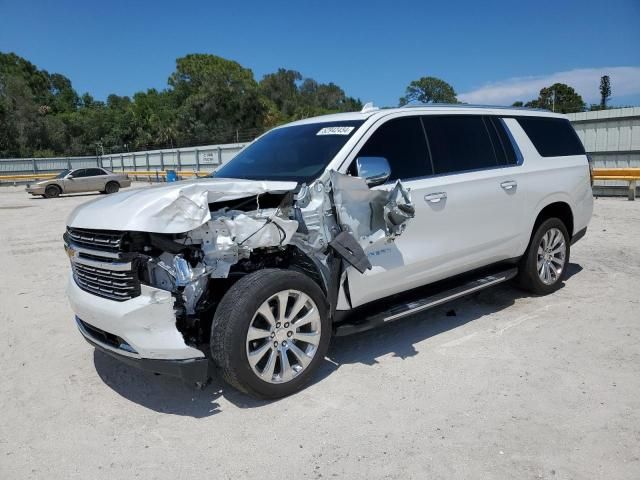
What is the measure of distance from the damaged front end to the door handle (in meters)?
0.42

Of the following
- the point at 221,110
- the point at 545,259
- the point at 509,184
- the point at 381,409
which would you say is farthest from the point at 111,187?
the point at 221,110

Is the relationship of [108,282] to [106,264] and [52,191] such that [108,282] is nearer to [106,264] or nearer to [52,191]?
[106,264]

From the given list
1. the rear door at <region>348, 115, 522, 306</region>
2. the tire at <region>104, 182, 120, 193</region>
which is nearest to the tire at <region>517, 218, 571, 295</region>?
the rear door at <region>348, 115, 522, 306</region>

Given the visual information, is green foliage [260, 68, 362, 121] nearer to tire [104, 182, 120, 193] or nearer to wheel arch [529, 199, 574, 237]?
tire [104, 182, 120, 193]

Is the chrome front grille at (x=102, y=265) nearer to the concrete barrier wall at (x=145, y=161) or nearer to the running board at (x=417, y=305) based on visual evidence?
the running board at (x=417, y=305)

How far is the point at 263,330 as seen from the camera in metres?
3.40

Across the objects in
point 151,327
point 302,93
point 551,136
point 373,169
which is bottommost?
point 151,327

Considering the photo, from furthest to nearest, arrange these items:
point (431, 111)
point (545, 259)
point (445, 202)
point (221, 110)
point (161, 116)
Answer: point (161, 116), point (221, 110), point (545, 259), point (431, 111), point (445, 202)

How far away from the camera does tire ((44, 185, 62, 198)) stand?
23.5 m

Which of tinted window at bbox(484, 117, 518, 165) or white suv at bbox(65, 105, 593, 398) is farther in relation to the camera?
tinted window at bbox(484, 117, 518, 165)

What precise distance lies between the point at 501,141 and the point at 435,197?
4.50ft

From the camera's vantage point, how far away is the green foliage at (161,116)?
5853cm

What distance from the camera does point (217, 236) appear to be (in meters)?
3.26

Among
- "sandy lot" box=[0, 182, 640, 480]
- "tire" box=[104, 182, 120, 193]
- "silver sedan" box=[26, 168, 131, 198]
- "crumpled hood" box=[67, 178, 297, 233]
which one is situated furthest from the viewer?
"tire" box=[104, 182, 120, 193]
